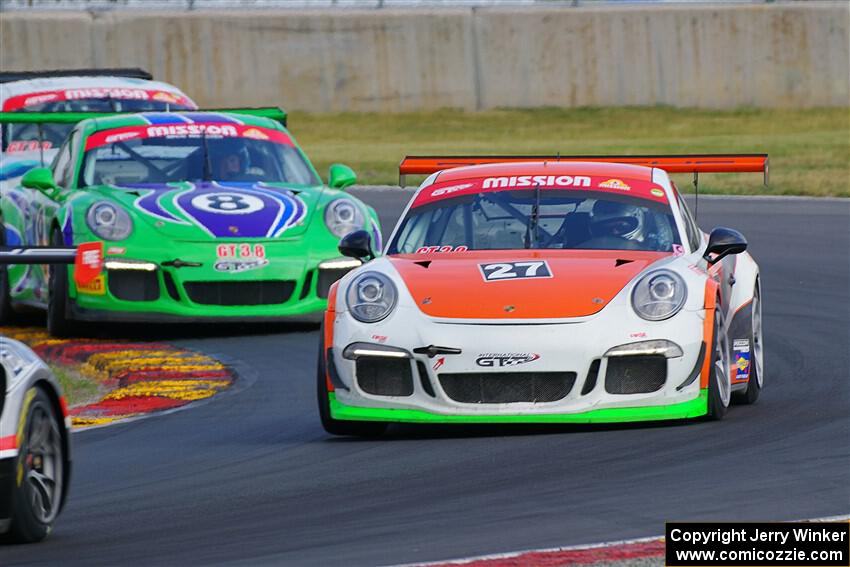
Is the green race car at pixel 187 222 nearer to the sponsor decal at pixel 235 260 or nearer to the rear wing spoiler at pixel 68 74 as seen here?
the sponsor decal at pixel 235 260

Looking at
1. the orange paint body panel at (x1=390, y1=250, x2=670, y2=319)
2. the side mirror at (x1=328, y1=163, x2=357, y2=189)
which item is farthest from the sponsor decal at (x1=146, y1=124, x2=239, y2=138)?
the orange paint body panel at (x1=390, y1=250, x2=670, y2=319)

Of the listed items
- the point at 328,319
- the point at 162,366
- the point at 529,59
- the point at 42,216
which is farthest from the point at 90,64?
the point at 328,319

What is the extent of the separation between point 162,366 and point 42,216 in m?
2.63

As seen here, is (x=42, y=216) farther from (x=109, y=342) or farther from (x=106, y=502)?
(x=106, y=502)

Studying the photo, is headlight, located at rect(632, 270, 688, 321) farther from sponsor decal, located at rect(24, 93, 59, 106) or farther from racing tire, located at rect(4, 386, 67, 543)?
sponsor decal, located at rect(24, 93, 59, 106)

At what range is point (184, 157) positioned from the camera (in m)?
14.0

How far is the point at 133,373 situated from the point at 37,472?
16.3 feet

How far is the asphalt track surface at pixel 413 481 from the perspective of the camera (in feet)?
20.7

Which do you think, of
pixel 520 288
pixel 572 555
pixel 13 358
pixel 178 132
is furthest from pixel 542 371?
pixel 178 132

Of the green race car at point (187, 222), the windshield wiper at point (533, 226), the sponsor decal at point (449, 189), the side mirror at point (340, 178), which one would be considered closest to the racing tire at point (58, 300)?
the green race car at point (187, 222)

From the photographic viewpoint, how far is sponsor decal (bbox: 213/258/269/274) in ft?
42.1

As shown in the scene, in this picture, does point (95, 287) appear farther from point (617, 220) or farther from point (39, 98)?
point (617, 220)

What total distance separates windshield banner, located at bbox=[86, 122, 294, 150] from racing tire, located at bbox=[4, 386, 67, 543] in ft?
24.5

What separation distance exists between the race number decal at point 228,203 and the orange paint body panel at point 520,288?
13.8 feet
